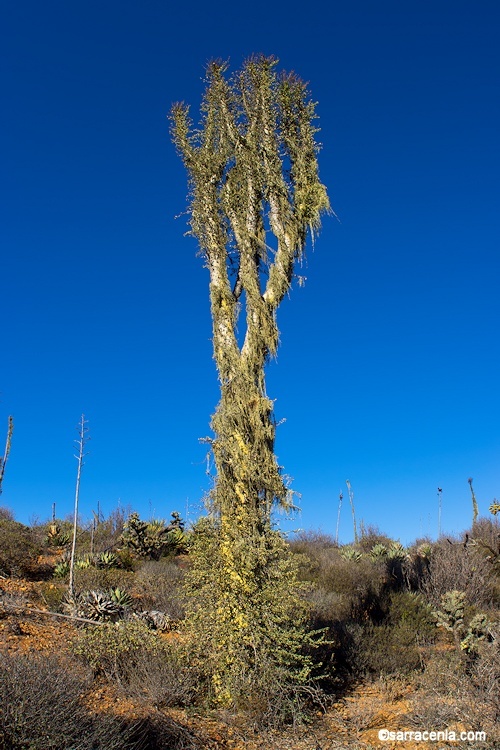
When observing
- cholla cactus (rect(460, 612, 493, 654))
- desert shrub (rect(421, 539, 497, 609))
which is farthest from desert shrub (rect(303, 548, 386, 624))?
cholla cactus (rect(460, 612, 493, 654))

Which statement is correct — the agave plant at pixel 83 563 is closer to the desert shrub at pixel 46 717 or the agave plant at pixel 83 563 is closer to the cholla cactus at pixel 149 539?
the cholla cactus at pixel 149 539

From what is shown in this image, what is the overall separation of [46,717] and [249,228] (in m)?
6.48

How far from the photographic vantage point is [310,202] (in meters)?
8.10

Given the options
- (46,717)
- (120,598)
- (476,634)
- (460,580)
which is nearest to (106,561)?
(120,598)

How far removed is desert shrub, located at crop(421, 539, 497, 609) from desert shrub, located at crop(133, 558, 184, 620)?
5314mm

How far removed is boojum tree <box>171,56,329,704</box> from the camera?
6.23 meters

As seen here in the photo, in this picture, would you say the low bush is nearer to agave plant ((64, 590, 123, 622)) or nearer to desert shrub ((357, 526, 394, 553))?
agave plant ((64, 590, 123, 622))

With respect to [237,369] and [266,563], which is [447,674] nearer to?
[266,563]

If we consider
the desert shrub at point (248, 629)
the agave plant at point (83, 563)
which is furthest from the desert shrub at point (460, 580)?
the agave plant at point (83, 563)

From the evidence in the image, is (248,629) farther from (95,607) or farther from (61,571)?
(61,571)

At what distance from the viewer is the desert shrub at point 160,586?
9977 millimetres

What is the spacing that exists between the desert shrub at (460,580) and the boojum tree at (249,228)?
6113 mm

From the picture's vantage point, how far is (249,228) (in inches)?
312

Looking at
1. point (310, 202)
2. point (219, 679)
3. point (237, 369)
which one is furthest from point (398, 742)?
point (310, 202)
